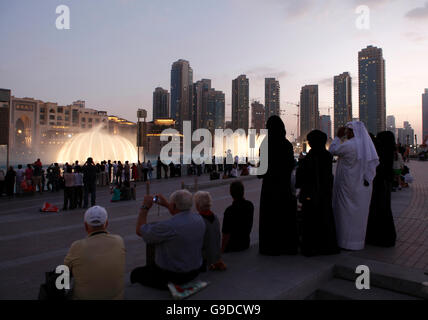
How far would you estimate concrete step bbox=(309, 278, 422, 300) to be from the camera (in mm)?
3840

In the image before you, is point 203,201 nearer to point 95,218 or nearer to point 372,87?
point 95,218

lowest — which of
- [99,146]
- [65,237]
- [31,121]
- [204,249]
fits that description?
[65,237]

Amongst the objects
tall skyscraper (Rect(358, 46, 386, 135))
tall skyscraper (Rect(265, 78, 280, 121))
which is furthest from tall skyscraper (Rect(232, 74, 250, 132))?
tall skyscraper (Rect(358, 46, 386, 135))

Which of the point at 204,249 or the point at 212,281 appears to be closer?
the point at 212,281

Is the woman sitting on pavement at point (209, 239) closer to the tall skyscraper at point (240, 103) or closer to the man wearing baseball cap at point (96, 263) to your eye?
the man wearing baseball cap at point (96, 263)

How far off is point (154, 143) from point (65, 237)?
13399 cm

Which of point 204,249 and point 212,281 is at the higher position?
point 204,249

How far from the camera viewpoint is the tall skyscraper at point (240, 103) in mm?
154337

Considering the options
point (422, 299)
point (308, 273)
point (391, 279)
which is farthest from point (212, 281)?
point (422, 299)

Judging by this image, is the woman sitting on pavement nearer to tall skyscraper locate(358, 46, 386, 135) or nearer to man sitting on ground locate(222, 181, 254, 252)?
man sitting on ground locate(222, 181, 254, 252)

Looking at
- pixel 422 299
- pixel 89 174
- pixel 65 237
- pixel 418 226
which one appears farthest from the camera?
pixel 89 174

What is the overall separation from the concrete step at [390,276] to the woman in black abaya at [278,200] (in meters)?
0.83

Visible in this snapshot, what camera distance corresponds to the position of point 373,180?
225 inches

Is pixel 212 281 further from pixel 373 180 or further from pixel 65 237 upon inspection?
pixel 65 237
